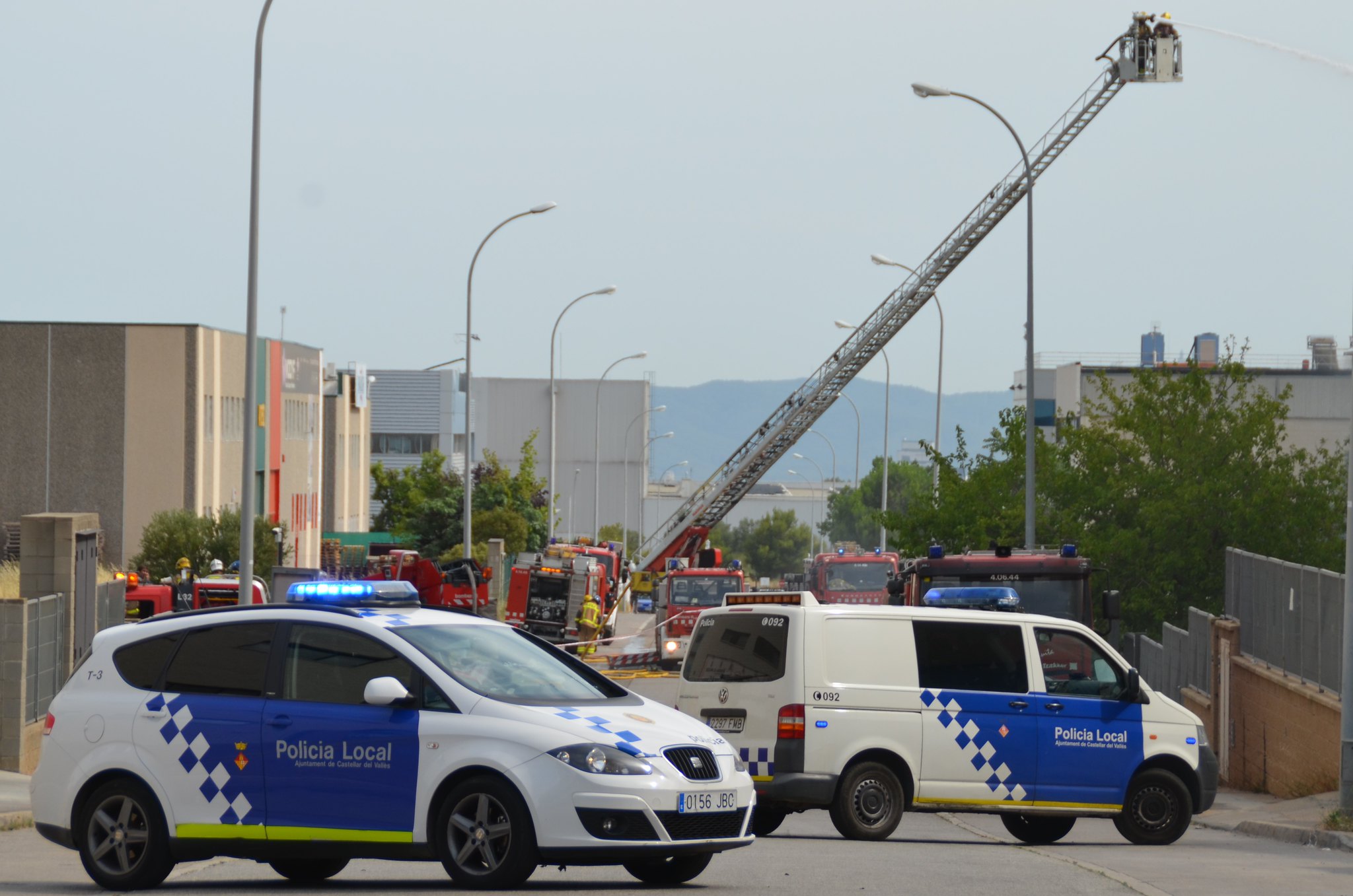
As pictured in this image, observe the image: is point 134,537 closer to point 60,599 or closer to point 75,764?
point 60,599

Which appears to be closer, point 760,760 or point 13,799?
point 760,760

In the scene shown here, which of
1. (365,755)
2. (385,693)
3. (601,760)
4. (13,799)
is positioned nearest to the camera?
(601,760)

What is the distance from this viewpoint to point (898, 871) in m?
10.5

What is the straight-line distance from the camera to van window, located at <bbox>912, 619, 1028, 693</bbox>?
13.3 m

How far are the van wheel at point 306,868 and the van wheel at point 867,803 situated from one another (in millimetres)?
4385

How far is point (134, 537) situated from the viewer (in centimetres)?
5072

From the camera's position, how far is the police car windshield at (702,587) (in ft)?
132

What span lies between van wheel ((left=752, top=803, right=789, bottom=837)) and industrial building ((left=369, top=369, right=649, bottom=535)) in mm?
105586

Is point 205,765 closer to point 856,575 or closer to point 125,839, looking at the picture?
point 125,839

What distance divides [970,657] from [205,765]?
6426 mm

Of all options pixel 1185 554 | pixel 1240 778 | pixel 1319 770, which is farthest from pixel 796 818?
pixel 1185 554

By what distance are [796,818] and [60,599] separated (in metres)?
8.90

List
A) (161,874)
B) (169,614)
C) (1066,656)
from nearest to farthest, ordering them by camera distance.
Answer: (161,874), (169,614), (1066,656)

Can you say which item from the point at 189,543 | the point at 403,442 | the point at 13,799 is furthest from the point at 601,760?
the point at 403,442
